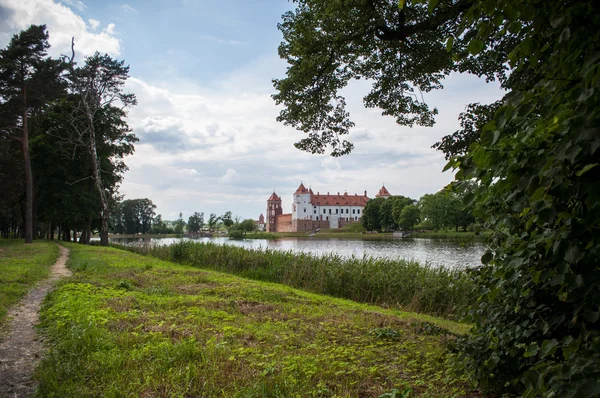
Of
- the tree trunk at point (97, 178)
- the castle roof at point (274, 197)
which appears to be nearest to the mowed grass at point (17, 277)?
the tree trunk at point (97, 178)

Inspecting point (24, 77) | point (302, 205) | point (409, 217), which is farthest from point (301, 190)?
point (24, 77)

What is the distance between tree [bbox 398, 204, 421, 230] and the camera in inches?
3172

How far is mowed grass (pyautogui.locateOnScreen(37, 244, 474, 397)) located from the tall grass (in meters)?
3.76

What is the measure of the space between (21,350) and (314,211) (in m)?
118

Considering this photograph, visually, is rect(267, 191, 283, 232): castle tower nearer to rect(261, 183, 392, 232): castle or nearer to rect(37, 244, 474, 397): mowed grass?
rect(261, 183, 392, 232): castle

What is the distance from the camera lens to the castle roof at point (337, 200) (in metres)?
124

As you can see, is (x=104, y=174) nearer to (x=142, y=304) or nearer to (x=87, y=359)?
(x=142, y=304)

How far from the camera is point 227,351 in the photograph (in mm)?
4555

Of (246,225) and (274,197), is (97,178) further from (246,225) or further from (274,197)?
(274,197)

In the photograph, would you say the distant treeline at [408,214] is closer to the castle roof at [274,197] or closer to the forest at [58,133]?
the castle roof at [274,197]

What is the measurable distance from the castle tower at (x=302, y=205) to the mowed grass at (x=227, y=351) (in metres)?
110

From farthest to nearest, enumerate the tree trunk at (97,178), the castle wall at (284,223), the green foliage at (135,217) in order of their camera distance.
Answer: the castle wall at (284,223) < the green foliage at (135,217) < the tree trunk at (97,178)

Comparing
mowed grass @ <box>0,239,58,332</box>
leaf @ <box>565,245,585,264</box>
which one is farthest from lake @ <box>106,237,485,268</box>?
mowed grass @ <box>0,239,58,332</box>

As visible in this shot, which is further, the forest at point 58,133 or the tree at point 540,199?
the forest at point 58,133
